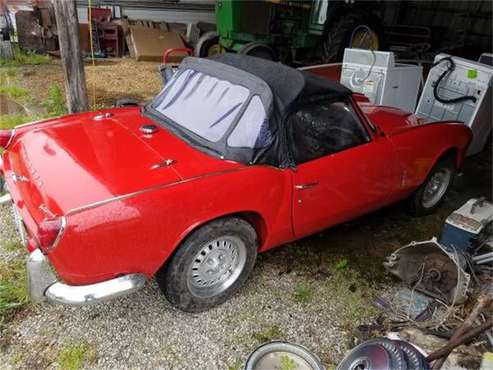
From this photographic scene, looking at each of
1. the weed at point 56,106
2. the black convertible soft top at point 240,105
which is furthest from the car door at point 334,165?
the weed at point 56,106

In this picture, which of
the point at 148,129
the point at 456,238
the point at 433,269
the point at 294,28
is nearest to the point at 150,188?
the point at 148,129

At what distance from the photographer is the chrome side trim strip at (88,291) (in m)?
2.19

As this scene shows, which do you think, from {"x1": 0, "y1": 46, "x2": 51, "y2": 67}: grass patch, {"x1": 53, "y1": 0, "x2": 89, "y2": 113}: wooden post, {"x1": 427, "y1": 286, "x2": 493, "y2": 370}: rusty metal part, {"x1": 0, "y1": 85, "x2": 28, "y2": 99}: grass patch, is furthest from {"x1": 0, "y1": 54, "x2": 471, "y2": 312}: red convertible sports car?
{"x1": 0, "y1": 46, "x2": 51, "y2": 67}: grass patch

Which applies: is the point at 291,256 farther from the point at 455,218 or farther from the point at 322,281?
the point at 455,218

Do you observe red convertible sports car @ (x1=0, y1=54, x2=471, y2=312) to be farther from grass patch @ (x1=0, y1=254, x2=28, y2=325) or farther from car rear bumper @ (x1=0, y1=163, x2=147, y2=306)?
grass patch @ (x1=0, y1=254, x2=28, y2=325)

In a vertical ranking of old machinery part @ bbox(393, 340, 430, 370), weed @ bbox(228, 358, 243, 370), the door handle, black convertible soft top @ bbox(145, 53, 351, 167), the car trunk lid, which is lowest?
weed @ bbox(228, 358, 243, 370)

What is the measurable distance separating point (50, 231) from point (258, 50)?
6354 millimetres

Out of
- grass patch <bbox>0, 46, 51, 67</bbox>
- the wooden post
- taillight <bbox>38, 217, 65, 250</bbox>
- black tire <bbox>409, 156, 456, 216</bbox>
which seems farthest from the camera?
grass patch <bbox>0, 46, 51, 67</bbox>

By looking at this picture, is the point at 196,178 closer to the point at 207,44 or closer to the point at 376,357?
the point at 376,357

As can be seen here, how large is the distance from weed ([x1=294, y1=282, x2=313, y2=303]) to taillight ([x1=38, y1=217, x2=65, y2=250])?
1764 mm

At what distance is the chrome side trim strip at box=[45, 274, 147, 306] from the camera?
219cm

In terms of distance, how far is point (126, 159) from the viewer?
260cm

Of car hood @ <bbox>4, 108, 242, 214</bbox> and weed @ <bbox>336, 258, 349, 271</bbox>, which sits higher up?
car hood @ <bbox>4, 108, 242, 214</bbox>

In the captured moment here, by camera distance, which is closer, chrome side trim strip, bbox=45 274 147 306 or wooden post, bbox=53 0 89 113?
chrome side trim strip, bbox=45 274 147 306
